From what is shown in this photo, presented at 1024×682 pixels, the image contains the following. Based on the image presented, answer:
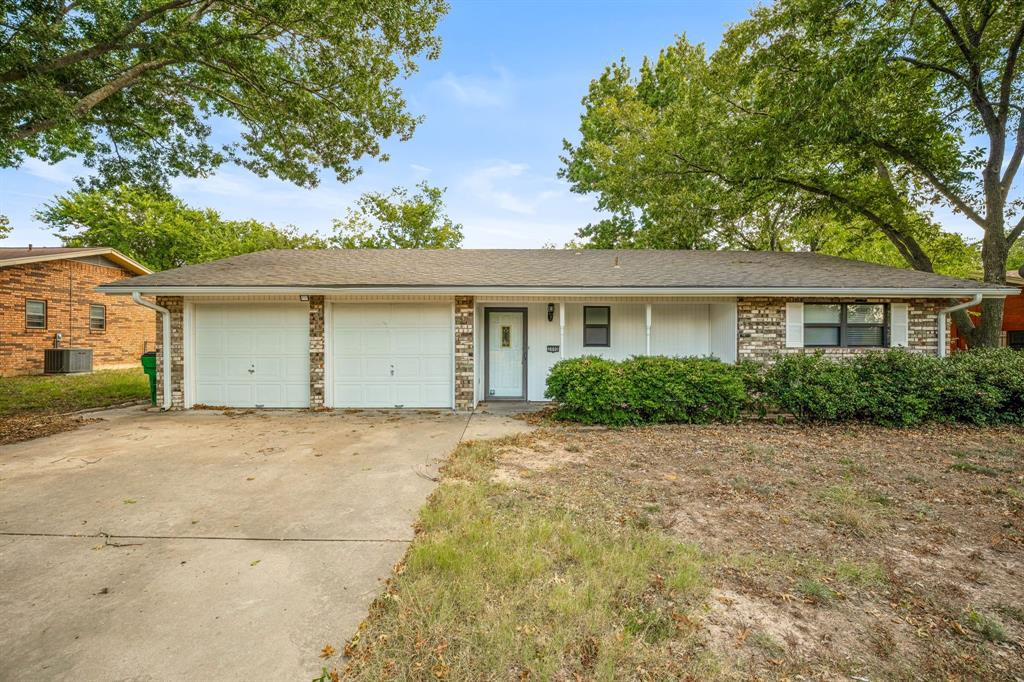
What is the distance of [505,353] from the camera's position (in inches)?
406

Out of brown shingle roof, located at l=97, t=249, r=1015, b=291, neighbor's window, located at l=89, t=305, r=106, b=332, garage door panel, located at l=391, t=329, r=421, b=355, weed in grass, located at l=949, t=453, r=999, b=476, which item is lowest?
weed in grass, located at l=949, t=453, r=999, b=476

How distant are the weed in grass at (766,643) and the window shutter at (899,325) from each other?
9621mm

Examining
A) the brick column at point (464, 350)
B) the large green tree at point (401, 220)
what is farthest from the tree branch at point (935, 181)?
the large green tree at point (401, 220)

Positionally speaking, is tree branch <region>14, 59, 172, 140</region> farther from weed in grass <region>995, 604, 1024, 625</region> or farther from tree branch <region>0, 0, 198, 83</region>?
weed in grass <region>995, 604, 1024, 625</region>

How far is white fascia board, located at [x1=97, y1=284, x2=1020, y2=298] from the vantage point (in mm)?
8453

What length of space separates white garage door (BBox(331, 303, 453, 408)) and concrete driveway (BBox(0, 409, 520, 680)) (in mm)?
2812

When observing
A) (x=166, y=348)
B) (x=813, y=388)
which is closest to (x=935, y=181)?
(x=813, y=388)

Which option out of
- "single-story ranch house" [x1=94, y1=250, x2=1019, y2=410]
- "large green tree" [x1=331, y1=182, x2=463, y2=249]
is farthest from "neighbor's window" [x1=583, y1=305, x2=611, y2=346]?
"large green tree" [x1=331, y1=182, x2=463, y2=249]

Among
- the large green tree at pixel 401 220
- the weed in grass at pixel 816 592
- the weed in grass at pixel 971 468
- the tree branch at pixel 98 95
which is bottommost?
the weed in grass at pixel 816 592

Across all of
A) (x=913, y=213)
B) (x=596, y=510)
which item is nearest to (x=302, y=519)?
(x=596, y=510)

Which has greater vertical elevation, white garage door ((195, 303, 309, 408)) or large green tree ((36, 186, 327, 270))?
large green tree ((36, 186, 327, 270))

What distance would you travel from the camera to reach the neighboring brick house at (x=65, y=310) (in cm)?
1448

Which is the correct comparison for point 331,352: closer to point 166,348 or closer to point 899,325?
point 166,348

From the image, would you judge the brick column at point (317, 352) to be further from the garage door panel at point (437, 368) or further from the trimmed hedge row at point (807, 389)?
the trimmed hedge row at point (807, 389)
